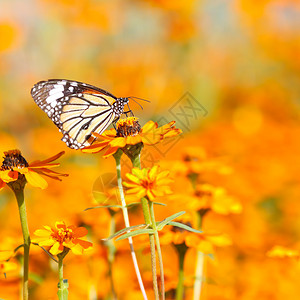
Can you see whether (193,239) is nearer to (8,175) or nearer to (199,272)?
(199,272)

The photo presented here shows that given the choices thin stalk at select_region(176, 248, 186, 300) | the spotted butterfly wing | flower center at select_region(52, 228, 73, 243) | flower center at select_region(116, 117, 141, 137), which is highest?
the spotted butterfly wing

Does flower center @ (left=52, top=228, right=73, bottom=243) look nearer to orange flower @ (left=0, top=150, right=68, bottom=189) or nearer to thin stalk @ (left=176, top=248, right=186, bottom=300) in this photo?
orange flower @ (left=0, top=150, right=68, bottom=189)

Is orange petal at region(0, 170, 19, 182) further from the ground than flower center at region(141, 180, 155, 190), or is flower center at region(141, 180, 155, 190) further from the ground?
orange petal at region(0, 170, 19, 182)

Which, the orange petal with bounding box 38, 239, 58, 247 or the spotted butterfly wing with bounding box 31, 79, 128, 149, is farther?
the spotted butterfly wing with bounding box 31, 79, 128, 149

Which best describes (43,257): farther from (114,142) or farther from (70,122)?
(114,142)

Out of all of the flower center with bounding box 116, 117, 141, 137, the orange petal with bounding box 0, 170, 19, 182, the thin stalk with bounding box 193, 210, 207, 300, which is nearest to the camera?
the orange petal with bounding box 0, 170, 19, 182

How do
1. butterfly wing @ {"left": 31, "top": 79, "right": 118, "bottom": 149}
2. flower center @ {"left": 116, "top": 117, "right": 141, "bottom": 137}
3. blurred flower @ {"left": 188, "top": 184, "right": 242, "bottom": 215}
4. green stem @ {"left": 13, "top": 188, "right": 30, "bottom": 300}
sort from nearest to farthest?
green stem @ {"left": 13, "top": 188, "right": 30, "bottom": 300} → flower center @ {"left": 116, "top": 117, "right": 141, "bottom": 137} → blurred flower @ {"left": 188, "top": 184, "right": 242, "bottom": 215} → butterfly wing @ {"left": 31, "top": 79, "right": 118, "bottom": 149}

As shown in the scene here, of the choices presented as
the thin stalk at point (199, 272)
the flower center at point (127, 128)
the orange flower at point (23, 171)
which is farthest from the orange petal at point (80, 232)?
the thin stalk at point (199, 272)

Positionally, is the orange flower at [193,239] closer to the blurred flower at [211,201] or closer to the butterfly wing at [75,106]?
the blurred flower at [211,201]

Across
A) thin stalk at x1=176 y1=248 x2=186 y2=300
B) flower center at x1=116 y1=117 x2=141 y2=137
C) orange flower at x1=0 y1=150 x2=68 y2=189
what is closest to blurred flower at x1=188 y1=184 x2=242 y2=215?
thin stalk at x1=176 y1=248 x2=186 y2=300
